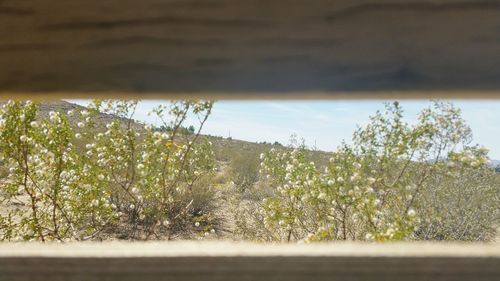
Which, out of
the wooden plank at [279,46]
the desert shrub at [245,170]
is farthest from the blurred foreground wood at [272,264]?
the desert shrub at [245,170]

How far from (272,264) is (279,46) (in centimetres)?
21

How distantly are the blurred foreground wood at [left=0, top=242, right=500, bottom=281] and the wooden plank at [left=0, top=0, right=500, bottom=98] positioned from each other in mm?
159

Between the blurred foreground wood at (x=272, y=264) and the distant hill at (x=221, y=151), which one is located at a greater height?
the distant hill at (x=221, y=151)

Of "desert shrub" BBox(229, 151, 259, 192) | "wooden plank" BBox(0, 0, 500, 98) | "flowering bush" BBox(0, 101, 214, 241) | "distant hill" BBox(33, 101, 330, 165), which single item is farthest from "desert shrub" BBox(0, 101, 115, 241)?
"desert shrub" BBox(229, 151, 259, 192)

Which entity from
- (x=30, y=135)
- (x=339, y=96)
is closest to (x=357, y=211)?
(x=30, y=135)

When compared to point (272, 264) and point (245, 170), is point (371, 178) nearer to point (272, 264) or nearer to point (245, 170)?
point (272, 264)

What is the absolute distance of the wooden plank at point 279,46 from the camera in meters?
0.53

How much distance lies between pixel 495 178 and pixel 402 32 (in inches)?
268

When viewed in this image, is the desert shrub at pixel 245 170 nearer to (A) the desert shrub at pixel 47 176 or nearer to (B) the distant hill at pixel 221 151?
(B) the distant hill at pixel 221 151

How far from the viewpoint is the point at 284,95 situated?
0.54 m

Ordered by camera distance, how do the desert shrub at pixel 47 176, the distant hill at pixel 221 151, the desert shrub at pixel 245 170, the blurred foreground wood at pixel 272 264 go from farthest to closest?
the desert shrub at pixel 245 170 < the distant hill at pixel 221 151 < the desert shrub at pixel 47 176 < the blurred foreground wood at pixel 272 264

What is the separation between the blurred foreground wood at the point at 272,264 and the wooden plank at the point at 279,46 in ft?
0.52

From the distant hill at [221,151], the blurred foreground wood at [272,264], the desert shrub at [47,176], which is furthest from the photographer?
the distant hill at [221,151]

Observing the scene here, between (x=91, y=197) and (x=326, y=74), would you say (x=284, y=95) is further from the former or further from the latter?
(x=91, y=197)
